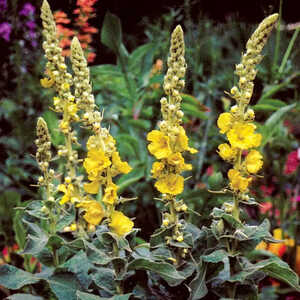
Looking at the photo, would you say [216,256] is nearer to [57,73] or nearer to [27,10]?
[57,73]

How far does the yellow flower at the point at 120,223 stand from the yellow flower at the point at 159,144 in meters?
0.17

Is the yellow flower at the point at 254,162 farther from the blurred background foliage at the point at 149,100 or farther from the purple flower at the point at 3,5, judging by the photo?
the purple flower at the point at 3,5

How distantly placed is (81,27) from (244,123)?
42.5 inches

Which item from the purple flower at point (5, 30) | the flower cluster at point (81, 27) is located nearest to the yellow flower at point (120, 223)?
the flower cluster at point (81, 27)

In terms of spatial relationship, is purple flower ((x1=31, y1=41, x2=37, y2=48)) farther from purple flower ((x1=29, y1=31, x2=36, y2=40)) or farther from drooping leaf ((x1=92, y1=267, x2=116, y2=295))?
drooping leaf ((x1=92, y1=267, x2=116, y2=295))

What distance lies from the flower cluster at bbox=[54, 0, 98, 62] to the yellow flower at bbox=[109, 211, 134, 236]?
0.90m

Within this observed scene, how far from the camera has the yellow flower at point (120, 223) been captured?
1.02 meters

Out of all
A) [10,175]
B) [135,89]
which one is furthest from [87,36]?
[10,175]

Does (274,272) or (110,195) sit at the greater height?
(110,195)

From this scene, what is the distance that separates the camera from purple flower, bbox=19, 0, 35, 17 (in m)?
2.20

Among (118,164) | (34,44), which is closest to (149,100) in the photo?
(34,44)

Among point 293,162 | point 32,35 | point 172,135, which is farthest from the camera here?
point 32,35

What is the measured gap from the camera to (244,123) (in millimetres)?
1000

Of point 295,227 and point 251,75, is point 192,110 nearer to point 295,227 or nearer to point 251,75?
point 295,227
